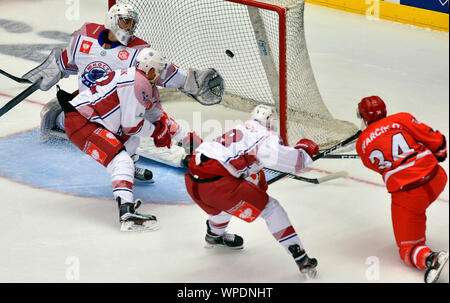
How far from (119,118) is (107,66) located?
1.43ft

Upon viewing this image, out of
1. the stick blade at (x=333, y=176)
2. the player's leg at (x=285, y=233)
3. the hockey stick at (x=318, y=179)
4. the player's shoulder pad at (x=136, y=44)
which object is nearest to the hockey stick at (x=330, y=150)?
the hockey stick at (x=318, y=179)

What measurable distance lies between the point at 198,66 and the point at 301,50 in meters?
0.83

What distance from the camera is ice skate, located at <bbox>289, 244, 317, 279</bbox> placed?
441 centimetres

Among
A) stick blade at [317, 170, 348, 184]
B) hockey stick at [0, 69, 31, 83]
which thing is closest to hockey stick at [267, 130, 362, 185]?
stick blade at [317, 170, 348, 184]

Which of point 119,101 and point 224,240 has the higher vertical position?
point 119,101

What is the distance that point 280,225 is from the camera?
4391 mm

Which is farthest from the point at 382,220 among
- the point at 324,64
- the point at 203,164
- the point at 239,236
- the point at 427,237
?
the point at 324,64

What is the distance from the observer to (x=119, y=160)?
5.02 metres

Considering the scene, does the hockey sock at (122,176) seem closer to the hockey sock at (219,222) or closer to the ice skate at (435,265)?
the hockey sock at (219,222)

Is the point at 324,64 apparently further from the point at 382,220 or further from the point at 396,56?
the point at 382,220

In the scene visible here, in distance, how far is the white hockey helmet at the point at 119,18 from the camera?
5246 mm

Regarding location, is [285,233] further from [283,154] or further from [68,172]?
[68,172]

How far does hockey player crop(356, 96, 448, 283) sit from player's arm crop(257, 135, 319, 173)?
10.7 inches

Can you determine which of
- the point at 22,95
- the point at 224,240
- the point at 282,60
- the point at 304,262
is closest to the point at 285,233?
the point at 304,262
